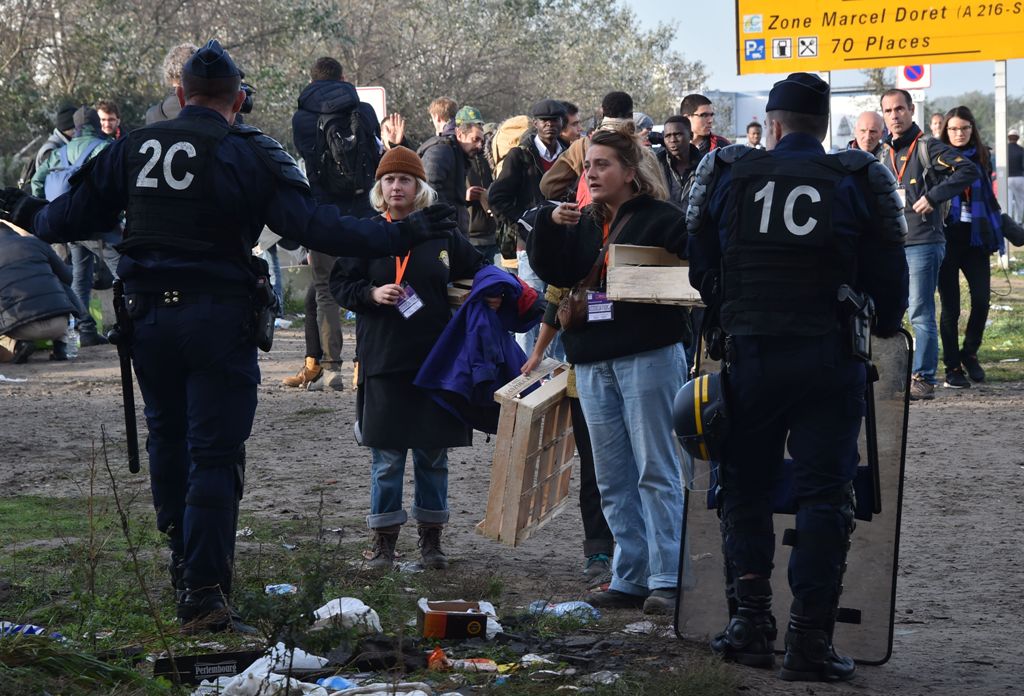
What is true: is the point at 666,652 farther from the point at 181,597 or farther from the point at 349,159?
the point at 349,159

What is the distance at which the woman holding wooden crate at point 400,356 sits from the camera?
21.4 feet

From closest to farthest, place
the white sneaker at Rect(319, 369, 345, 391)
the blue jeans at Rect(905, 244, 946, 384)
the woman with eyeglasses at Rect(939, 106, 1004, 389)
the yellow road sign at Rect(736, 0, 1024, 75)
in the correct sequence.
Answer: the blue jeans at Rect(905, 244, 946, 384)
the woman with eyeglasses at Rect(939, 106, 1004, 389)
the white sneaker at Rect(319, 369, 345, 391)
the yellow road sign at Rect(736, 0, 1024, 75)

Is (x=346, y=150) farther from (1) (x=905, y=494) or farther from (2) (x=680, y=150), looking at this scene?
(1) (x=905, y=494)

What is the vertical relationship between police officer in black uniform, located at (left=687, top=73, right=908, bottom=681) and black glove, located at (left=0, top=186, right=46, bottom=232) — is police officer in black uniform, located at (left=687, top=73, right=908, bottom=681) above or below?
below

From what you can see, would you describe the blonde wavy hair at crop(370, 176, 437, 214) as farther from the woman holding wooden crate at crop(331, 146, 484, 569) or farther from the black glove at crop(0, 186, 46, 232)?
the black glove at crop(0, 186, 46, 232)

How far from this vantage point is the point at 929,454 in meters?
9.42

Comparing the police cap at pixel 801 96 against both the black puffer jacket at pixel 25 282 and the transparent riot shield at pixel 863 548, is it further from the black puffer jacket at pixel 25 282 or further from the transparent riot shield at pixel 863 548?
the black puffer jacket at pixel 25 282

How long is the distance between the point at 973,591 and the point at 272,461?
184 inches

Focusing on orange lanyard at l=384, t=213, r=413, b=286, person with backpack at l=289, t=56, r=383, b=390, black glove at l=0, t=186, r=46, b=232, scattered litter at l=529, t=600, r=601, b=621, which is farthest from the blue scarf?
black glove at l=0, t=186, r=46, b=232

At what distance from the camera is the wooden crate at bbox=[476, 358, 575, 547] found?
619cm

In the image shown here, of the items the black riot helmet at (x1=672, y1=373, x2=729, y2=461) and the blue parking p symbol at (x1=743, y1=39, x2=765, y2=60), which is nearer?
the black riot helmet at (x1=672, y1=373, x2=729, y2=461)

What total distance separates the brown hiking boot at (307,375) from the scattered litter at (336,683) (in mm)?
7550

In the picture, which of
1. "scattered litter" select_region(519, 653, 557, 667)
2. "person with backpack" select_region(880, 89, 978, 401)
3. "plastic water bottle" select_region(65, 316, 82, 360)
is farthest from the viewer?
"plastic water bottle" select_region(65, 316, 82, 360)

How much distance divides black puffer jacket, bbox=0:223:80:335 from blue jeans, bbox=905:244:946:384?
6.22 meters
